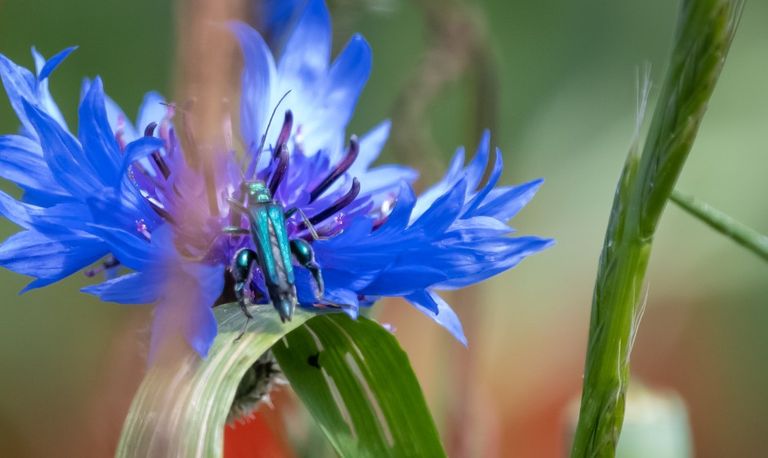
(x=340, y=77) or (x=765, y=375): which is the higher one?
(x=340, y=77)

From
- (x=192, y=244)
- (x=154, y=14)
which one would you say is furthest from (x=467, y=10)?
(x=154, y=14)

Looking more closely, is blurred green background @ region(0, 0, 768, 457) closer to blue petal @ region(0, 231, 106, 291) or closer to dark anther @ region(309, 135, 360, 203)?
dark anther @ region(309, 135, 360, 203)

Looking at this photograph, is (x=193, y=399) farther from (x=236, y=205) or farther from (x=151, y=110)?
(x=151, y=110)

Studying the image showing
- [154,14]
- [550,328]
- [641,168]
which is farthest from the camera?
[550,328]

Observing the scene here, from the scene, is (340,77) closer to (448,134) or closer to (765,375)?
(448,134)

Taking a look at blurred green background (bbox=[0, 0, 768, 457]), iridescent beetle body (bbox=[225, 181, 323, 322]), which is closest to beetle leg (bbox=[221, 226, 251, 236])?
iridescent beetle body (bbox=[225, 181, 323, 322])

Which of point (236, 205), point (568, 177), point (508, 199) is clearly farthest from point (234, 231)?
point (568, 177)
